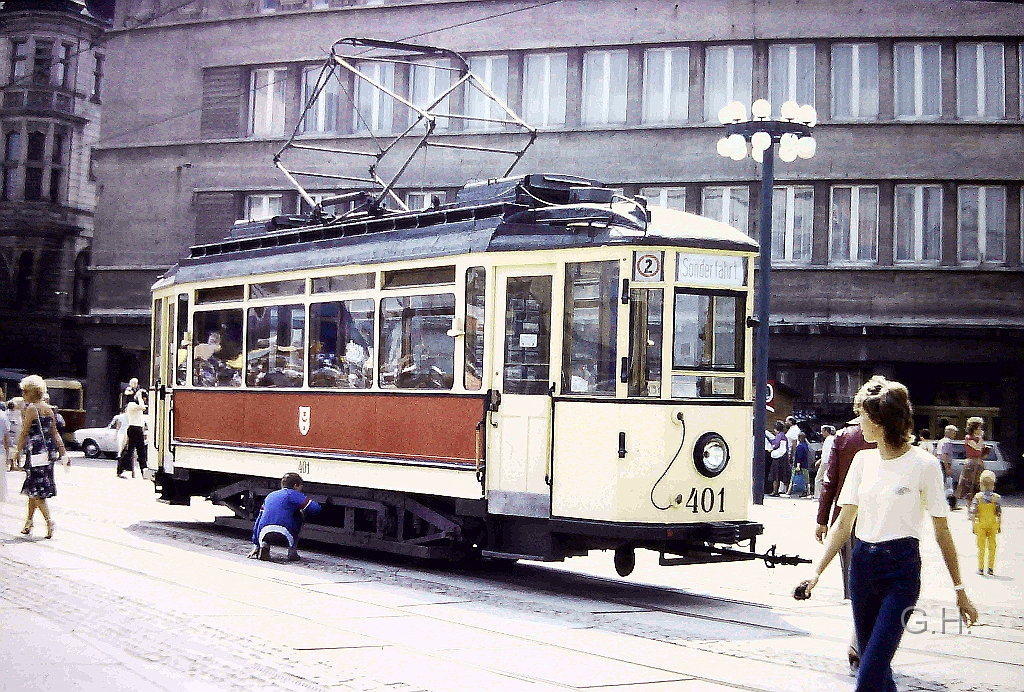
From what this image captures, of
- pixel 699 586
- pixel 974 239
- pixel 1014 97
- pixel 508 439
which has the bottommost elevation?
pixel 699 586

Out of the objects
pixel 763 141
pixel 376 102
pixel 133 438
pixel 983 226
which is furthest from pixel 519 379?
pixel 376 102

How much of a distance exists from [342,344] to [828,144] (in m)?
21.3

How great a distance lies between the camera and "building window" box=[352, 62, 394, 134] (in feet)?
122

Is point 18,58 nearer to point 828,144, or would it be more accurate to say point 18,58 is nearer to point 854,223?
point 828,144

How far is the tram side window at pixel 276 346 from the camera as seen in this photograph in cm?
1481

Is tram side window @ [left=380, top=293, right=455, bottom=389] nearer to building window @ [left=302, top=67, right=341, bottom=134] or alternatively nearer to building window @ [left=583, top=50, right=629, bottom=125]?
building window @ [left=583, top=50, right=629, bottom=125]

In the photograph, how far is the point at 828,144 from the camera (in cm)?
3288

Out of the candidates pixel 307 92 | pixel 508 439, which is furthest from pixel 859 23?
pixel 508 439

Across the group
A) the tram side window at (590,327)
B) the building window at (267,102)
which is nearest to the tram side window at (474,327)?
the tram side window at (590,327)

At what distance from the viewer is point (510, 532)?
12414 millimetres

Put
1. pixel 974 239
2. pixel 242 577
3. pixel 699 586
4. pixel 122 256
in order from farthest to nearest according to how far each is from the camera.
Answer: pixel 122 256 → pixel 974 239 → pixel 699 586 → pixel 242 577

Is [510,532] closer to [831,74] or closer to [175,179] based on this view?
[831,74]

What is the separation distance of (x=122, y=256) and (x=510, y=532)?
99.0 ft

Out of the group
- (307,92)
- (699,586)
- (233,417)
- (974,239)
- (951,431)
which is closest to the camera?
(699,586)
